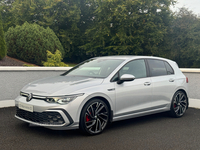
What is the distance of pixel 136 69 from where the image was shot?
20.9 ft

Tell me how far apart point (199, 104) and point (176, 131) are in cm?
340

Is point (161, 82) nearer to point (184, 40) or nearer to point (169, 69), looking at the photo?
point (169, 69)

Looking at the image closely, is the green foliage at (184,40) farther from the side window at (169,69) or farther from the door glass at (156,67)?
the door glass at (156,67)

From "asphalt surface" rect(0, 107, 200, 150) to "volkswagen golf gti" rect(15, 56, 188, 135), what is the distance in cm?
29

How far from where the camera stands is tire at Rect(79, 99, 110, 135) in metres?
5.14

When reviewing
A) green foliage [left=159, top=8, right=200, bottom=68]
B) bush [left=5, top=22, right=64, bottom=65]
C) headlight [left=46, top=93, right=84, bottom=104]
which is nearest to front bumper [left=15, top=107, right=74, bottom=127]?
headlight [left=46, top=93, right=84, bottom=104]

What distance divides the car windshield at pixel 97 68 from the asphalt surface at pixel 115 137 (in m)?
1.26

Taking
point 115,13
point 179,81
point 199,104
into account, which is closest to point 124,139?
point 179,81

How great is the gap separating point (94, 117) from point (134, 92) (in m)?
1.20

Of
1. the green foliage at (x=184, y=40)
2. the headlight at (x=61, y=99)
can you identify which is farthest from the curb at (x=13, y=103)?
the green foliage at (x=184, y=40)

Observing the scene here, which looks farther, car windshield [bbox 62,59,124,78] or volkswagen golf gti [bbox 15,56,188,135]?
car windshield [bbox 62,59,124,78]

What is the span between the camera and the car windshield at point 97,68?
5.99m

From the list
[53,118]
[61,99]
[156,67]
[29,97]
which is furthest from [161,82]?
[29,97]

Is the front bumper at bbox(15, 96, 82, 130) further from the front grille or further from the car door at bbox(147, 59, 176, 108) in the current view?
the car door at bbox(147, 59, 176, 108)
